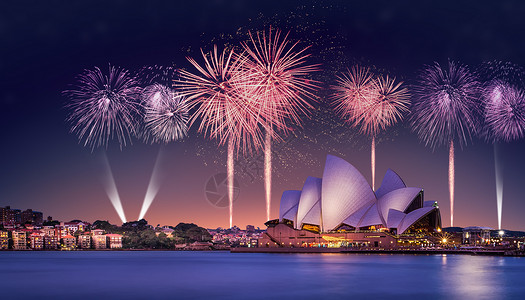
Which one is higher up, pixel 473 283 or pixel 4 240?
pixel 473 283

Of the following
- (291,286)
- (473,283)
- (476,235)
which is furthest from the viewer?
(476,235)

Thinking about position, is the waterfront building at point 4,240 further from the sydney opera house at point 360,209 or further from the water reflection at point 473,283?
the water reflection at point 473,283

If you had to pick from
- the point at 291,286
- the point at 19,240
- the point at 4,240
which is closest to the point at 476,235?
the point at 291,286

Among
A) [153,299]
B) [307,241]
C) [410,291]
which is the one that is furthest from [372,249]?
[153,299]

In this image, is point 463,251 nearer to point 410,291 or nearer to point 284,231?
point 284,231

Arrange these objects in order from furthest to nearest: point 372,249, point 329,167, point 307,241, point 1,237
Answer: point 1,237 → point 307,241 → point 372,249 → point 329,167

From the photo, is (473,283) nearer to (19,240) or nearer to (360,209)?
(360,209)

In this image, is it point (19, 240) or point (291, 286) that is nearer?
point (291, 286)

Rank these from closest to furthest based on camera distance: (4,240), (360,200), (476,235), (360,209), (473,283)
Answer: (473,283)
(360,200)
(360,209)
(476,235)
(4,240)
